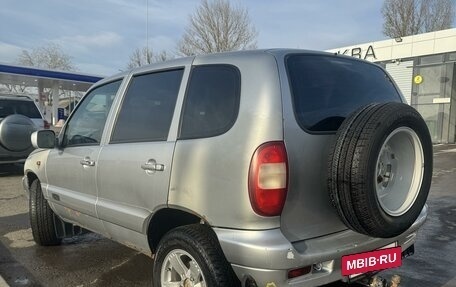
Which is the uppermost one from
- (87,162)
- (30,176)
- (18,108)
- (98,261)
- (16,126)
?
(18,108)

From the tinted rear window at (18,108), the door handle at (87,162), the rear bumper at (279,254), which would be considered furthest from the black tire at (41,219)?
the tinted rear window at (18,108)

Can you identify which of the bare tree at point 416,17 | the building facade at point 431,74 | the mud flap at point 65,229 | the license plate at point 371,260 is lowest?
the mud flap at point 65,229

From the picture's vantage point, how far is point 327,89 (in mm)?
2801

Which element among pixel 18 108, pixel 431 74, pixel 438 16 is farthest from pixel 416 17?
pixel 18 108

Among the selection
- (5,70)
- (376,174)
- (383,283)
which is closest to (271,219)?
(376,174)

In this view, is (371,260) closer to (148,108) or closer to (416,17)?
(148,108)

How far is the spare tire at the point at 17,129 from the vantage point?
8312mm

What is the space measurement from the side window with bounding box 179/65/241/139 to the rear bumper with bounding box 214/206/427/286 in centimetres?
65

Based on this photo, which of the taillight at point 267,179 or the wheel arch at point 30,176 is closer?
the taillight at point 267,179

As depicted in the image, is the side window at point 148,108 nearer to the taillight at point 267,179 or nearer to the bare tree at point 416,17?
the taillight at point 267,179

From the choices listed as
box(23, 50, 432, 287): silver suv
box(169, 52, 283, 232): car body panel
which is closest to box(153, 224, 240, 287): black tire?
box(23, 50, 432, 287): silver suv

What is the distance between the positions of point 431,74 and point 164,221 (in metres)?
19.0

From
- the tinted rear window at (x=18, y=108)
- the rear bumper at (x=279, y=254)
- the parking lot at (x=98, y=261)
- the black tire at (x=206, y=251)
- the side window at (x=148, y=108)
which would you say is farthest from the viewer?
the tinted rear window at (x=18, y=108)

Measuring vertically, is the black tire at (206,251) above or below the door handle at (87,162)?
below
